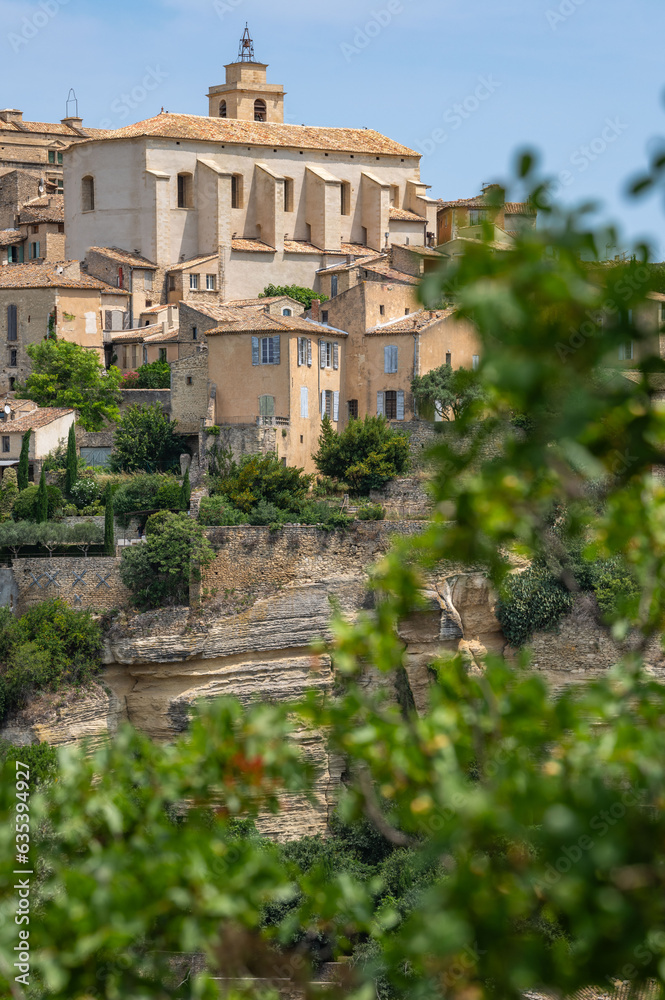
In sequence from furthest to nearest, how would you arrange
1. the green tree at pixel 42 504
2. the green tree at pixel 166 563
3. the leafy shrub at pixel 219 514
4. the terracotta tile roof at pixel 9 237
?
the terracotta tile roof at pixel 9 237
the green tree at pixel 42 504
the leafy shrub at pixel 219 514
the green tree at pixel 166 563

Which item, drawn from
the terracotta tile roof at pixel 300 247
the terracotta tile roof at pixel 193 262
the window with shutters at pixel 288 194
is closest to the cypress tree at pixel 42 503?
the terracotta tile roof at pixel 193 262

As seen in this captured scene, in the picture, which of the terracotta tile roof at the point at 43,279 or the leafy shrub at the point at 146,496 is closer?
the leafy shrub at the point at 146,496

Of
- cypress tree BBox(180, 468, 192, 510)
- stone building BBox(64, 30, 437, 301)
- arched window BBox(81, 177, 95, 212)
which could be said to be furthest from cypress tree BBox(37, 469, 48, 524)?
arched window BBox(81, 177, 95, 212)

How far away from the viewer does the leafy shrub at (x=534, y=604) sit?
103 ft

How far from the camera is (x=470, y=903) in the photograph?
4922 mm

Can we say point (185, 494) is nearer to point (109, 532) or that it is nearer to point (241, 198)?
point (109, 532)

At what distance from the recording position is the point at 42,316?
52.7 m

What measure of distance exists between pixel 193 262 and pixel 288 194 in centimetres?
645

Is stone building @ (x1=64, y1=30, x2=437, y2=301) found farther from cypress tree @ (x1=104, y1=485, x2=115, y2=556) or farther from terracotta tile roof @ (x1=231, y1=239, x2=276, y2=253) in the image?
cypress tree @ (x1=104, y1=485, x2=115, y2=556)

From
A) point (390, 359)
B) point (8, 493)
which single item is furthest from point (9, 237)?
point (390, 359)

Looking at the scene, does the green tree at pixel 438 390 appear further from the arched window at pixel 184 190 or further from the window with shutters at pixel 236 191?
the arched window at pixel 184 190

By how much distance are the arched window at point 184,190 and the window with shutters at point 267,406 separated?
22841 millimetres

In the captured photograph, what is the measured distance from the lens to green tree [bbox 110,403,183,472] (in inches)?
1629

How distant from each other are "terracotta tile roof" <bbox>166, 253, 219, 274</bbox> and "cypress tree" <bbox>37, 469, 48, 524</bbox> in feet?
69.0
